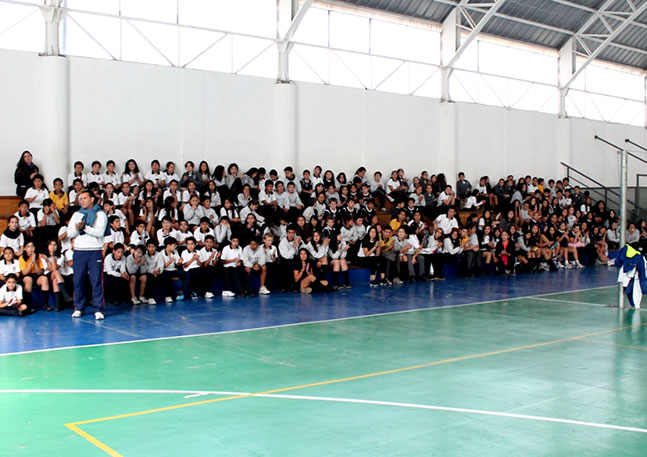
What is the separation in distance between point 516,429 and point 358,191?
14.0m

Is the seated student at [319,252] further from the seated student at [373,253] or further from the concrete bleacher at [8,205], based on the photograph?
the concrete bleacher at [8,205]

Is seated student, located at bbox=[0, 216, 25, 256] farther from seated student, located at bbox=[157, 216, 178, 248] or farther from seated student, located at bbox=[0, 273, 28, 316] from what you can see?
seated student, located at bbox=[157, 216, 178, 248]

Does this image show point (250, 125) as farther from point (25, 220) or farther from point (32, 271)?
point (32, 271)

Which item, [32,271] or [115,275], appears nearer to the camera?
[32,271]

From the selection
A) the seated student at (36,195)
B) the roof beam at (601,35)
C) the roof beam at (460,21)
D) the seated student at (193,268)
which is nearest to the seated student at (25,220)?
the seated student at (36,195)

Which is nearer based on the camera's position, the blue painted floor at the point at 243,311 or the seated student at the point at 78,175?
the blue painted floor at the point at 243,311

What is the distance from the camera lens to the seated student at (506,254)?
19.1 metres

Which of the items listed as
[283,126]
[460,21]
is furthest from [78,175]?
[460,21]

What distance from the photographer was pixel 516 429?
18.1ft

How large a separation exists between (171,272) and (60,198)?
9.50ft

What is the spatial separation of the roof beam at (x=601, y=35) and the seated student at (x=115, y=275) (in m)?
18.2

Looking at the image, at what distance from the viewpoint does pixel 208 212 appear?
1564 centimetres

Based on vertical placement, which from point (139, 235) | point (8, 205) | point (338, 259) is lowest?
point (338, 259)

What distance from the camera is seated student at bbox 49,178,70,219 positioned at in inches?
561
